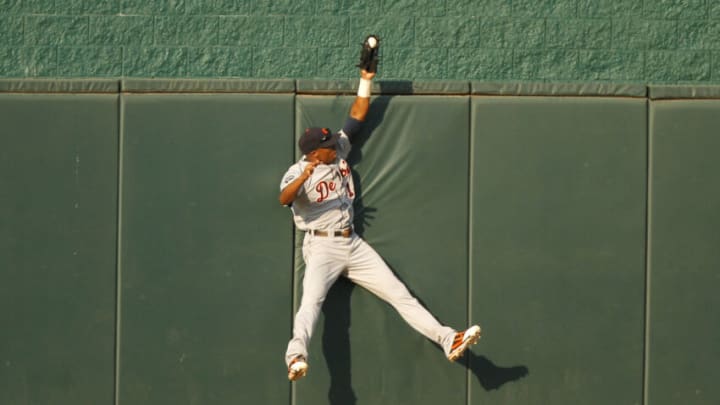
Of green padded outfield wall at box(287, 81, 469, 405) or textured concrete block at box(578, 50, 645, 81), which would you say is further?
textured concrete block at box(578, 50, 645, 81)

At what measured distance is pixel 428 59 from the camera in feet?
Result: 27.9

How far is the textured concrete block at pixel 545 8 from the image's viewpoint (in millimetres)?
8516

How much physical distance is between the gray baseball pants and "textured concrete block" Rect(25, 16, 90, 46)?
2.52 metres

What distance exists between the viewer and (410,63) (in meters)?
8.47

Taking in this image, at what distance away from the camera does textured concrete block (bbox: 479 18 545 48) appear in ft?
27.9

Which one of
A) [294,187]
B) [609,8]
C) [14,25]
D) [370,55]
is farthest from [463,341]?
[14,25]

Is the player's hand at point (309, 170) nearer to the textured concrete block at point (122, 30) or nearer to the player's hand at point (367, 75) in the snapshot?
the player's hand at point (367, 75)

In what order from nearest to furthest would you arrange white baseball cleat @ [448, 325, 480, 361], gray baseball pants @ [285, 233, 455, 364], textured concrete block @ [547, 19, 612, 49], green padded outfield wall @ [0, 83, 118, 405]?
white baseball cleat @ [448, 325, 480, 361], gray baseball pants @ [285, 233, 455, 364], green padded outfield wall @ [0, 83, 118, 405], textured concrete block @ [547, 19, 612, 49]

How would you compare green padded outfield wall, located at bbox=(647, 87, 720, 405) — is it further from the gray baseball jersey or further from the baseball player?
the gray baseball jersey

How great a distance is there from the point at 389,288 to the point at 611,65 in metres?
2.68

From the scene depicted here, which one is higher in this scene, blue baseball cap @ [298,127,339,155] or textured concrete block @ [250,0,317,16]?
textured concrete block @ [250,0,317,16]

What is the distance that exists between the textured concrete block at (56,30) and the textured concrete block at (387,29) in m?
2.07

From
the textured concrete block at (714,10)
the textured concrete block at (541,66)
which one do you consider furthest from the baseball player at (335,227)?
the textured concrete block at (714,10)

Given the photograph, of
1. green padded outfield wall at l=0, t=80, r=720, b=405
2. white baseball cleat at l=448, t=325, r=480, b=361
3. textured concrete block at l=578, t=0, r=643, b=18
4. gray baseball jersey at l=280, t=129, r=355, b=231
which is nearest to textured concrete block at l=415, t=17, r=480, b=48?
textured concrete block at l=578, t=0, r=643, b=18
